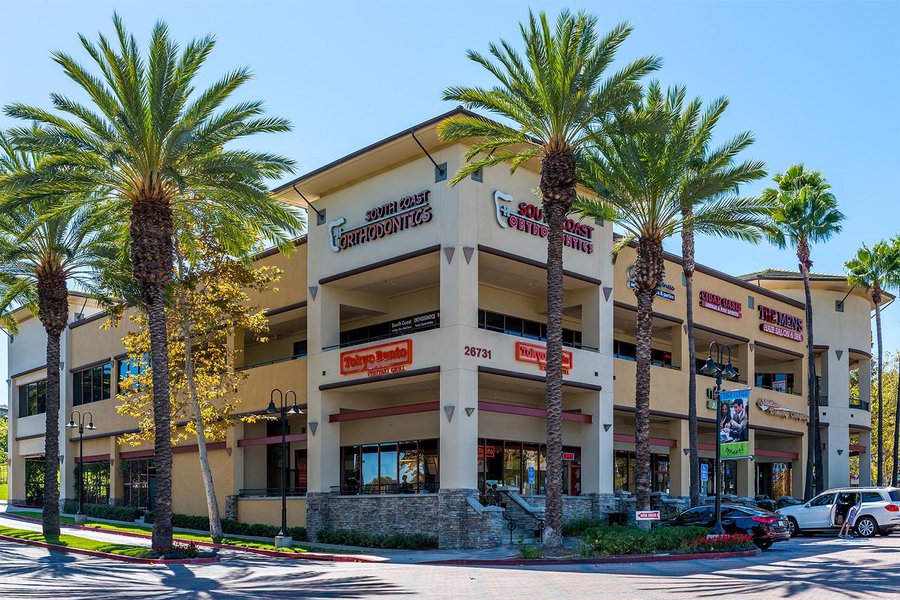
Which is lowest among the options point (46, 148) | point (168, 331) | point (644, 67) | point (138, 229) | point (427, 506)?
point (427, 506)

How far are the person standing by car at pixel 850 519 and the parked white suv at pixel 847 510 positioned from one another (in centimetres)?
12

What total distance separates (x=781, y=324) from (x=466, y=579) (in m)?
35.1

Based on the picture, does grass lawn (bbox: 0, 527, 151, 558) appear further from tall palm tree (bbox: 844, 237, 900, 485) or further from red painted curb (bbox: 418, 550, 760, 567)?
tall palm tree (bbox: 844, 237, 900, 485)

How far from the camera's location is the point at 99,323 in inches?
2031

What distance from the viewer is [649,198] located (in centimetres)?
3180

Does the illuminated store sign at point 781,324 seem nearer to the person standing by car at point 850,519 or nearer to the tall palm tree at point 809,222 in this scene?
the tall palm tree at point 809,222

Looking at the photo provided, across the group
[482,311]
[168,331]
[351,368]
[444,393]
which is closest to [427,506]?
[444,393]

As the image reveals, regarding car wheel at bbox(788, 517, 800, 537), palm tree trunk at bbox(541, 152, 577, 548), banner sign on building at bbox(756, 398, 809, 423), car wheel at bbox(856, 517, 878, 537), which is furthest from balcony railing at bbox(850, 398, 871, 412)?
palm tree trunk at bbox(541, 152, 577, 548)

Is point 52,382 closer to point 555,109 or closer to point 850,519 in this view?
point 555,109

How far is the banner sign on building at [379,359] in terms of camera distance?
33719mm

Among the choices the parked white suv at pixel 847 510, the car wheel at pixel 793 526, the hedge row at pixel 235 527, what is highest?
the parked white suv at pixel 847 510

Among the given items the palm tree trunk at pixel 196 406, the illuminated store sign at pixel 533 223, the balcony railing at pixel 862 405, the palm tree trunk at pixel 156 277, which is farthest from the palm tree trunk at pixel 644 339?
the balcony railing at pixel 862 405

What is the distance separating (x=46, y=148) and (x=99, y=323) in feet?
82.0

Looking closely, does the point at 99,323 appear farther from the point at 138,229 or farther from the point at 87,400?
the point at 138,229
